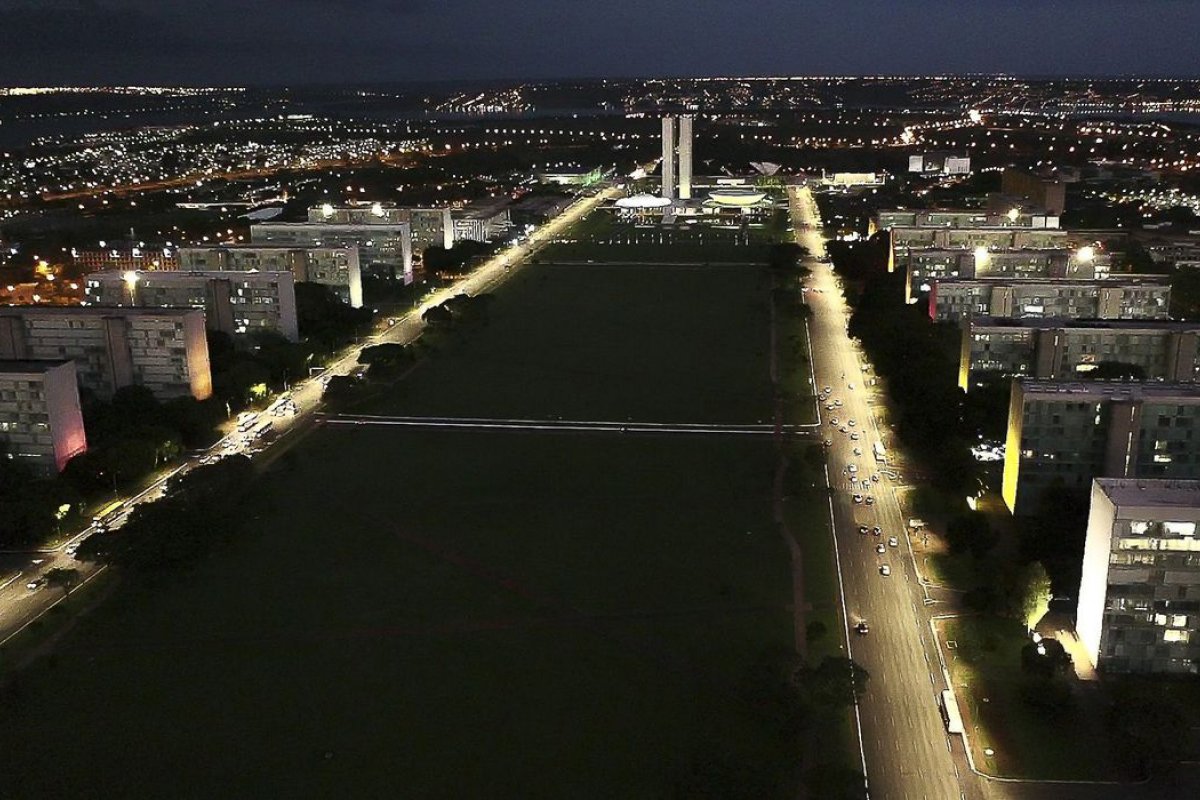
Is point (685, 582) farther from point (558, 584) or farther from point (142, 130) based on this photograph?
point (142, 130)

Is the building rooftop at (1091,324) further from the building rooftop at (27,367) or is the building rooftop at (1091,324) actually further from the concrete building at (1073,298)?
the building rooftop at (27,367)

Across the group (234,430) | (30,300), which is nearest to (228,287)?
(234,430)

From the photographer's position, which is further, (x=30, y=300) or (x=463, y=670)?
(x=30, y=300)

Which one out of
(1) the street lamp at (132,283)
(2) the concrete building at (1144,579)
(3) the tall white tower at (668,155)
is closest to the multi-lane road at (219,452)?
(1) the street lamp at (132,283)

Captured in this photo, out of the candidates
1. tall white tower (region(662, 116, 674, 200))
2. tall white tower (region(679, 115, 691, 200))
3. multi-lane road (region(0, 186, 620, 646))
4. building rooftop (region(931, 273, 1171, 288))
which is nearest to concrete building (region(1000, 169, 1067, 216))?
building rooftop (region(931, 273, 1171, 288))

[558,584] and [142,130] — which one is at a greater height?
[142,130]

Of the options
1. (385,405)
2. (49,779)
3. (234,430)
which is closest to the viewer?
(49,779)
